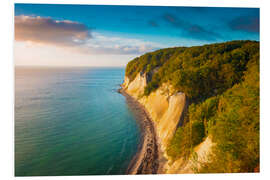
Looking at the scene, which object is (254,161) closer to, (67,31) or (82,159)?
(82,159)

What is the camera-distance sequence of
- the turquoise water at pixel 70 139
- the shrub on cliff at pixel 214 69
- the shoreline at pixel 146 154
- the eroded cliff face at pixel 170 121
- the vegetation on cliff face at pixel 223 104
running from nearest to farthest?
the vegetation on cliff face at pixel 223 104 < the eroded cliff face at pixel 170 121 < the turquoise water at pixel 70 139 < the shoreline at pixel 146 154 < the shrub on cliff at pixel 214 69

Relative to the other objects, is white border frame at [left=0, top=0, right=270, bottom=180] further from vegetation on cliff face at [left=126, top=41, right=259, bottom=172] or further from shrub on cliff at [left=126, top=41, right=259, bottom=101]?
shrub on cliff at [left=126, top=41, right=259, bottom=101]

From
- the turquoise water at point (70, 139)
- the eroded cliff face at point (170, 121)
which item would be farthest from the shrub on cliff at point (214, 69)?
the turquoise water at point (70, 139)

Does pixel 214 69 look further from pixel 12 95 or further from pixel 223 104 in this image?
pixel 12 95

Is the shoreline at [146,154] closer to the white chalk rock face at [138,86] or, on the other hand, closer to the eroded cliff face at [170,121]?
the eroded cliff face at [170,121]

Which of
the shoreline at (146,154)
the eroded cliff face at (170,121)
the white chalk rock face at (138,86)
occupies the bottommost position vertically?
the shoreline at (146,154)

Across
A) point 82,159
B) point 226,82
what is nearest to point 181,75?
point 226,82

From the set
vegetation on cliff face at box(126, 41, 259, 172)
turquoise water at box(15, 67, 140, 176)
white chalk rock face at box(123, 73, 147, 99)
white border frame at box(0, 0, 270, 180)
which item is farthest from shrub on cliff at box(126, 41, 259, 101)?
white chalk rock face at box(123, 73, 147, 99)

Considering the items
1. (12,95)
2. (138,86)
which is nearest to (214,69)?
(12,95)
